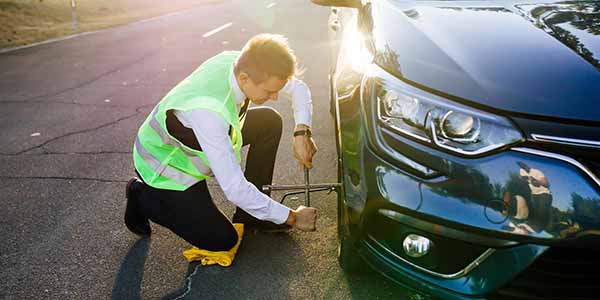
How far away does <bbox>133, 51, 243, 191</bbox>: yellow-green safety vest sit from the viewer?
2205 millimetres

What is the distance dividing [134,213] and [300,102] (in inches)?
41.1

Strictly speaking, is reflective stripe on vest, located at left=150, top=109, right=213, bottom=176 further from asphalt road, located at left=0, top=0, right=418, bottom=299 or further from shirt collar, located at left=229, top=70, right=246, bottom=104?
asphalt road, located at left=0, top=0, right=418, bottom=299

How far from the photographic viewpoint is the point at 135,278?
7.63 feet

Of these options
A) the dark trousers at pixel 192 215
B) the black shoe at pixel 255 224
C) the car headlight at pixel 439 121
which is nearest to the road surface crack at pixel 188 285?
the dark trousers at pixel 192 215

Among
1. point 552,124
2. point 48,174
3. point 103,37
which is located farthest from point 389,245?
point 103,37

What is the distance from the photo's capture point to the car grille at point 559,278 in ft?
4.97

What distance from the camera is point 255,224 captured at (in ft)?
8.89

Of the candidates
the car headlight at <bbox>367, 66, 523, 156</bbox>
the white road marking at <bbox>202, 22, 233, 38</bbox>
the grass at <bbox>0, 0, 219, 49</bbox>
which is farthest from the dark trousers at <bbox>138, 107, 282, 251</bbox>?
the grass at <bbox>0, 0, 219, 49</bbox>

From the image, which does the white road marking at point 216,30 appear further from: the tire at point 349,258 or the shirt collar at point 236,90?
the tire at point 349,258

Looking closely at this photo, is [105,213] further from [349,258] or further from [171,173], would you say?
[349,258]

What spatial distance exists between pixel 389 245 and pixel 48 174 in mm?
2696

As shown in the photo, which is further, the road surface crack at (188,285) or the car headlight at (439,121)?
the road surface crack at (188,285)

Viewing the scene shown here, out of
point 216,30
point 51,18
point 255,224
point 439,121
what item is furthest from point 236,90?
point 51,18

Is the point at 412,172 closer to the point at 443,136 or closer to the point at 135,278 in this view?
the point at 443,136
